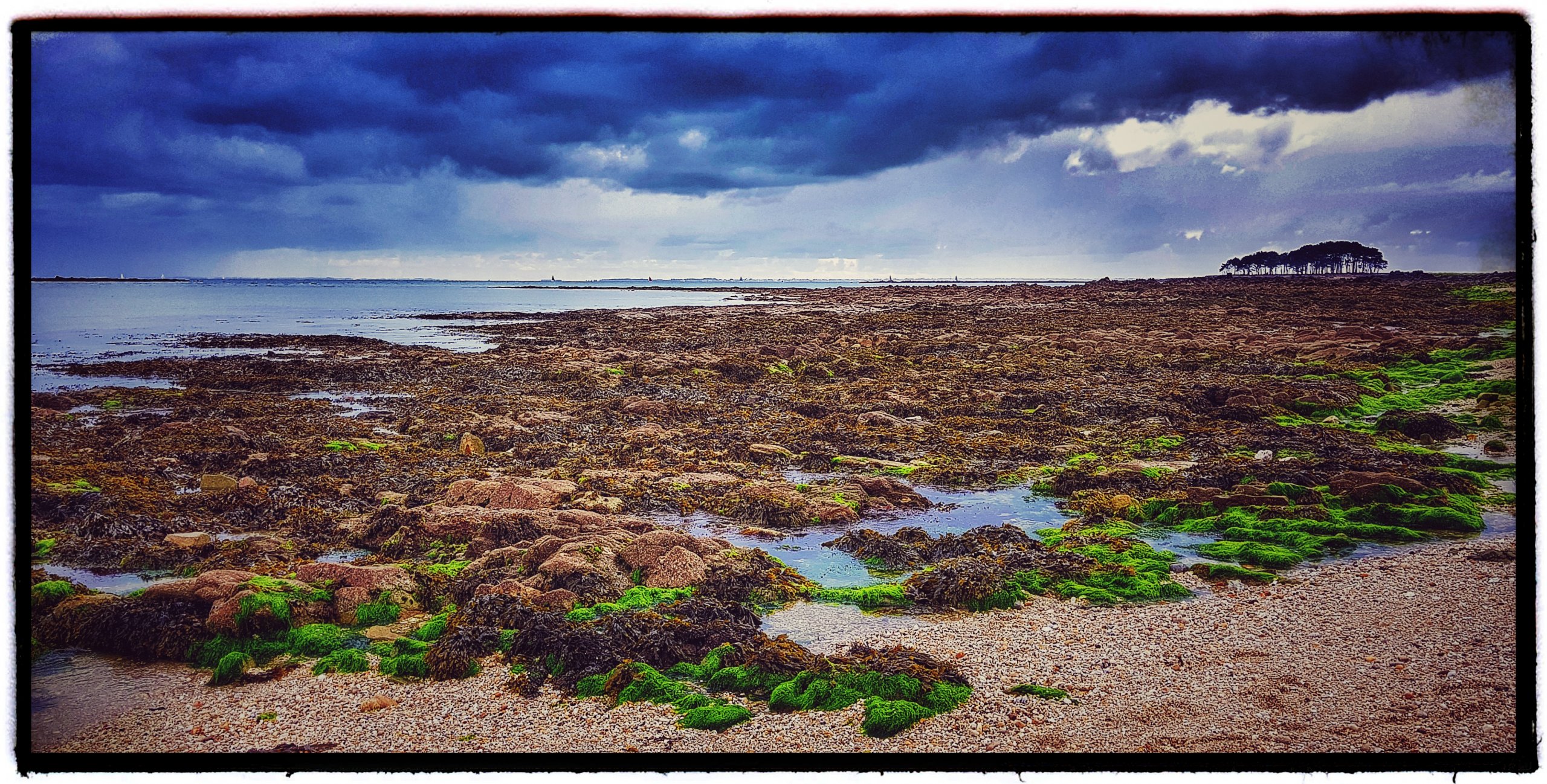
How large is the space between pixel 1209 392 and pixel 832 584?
5.32m

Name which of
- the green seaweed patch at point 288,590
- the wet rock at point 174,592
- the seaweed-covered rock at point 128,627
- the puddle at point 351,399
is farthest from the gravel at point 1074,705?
the puddle at point 351,399

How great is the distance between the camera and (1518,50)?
3.53 meters

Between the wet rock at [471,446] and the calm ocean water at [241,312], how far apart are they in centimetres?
161

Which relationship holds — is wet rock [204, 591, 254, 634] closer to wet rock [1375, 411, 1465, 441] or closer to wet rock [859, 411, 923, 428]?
wet rock [859, 411, 923, 428]

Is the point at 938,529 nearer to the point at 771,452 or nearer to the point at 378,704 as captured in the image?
the point at 771,452

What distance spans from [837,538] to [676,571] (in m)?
1.27

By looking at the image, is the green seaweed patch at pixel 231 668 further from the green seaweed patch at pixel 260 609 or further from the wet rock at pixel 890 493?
the wet rock at pixel 890 493

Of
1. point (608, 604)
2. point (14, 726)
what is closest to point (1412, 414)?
point (608, 604)

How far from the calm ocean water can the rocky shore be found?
788mm

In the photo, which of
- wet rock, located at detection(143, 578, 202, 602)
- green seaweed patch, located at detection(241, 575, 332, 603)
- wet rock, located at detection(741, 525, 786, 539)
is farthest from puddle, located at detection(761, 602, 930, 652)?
wet rock, located at detection(143, 578, 202, 602)

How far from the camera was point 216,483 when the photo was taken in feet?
18.6

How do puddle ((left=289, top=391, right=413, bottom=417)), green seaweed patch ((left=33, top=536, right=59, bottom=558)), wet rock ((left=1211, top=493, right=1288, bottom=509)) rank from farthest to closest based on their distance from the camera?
puddle ((left=289, top=391, right=413, bottom=417)) → wet rock ((left=1211, top=493, right=1288, bottom=509)) → green seaweed patch ((left=33, top=536, right=59, bottom=558))

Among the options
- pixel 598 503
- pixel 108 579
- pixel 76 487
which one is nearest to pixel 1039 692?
pixel 598 503

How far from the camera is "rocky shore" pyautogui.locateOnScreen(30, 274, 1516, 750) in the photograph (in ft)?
11.6
